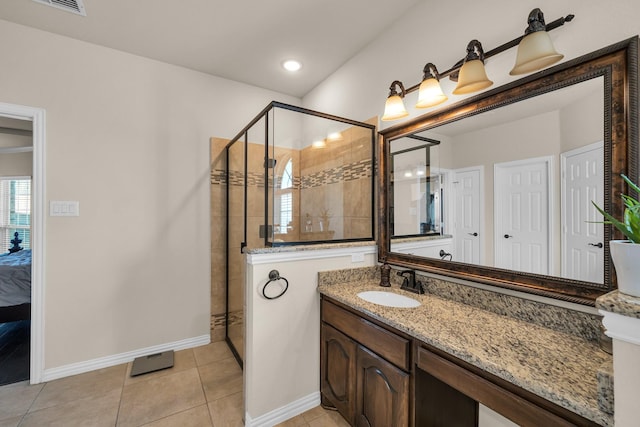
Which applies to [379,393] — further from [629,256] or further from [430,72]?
[430,72]

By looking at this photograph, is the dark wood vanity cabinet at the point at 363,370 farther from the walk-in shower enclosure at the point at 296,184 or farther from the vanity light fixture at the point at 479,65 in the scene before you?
the vanity light fixture at the point at 479,65

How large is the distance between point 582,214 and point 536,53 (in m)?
0.66

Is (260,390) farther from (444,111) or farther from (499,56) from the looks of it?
(499,56)

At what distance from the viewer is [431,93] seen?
151cm

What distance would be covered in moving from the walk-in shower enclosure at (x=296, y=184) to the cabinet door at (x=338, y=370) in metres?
0.65

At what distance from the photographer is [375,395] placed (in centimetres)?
136

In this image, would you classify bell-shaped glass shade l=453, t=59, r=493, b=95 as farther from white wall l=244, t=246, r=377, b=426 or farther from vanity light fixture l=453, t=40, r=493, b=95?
white wall l=244, t=246, r=377, b=426

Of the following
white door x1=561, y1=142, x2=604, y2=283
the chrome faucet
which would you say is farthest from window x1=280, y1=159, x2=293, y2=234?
white door x1=561, y1=142, x2=604, y2=283

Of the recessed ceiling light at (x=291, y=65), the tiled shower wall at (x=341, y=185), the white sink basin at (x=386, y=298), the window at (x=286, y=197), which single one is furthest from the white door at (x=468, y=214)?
the recessed ceiling light at (x=291, y=65)

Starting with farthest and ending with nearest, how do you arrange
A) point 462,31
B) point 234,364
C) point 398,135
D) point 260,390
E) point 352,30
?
point 234,364
point 352,30
point 398,135
point 260,390
point 462,31

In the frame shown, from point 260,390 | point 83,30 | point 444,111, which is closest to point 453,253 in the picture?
point 444,111

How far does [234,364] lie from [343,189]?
5.85ft

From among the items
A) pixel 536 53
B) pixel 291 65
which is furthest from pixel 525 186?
pixel 291 65

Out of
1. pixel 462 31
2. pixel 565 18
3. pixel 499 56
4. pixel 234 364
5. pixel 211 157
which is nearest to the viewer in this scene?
pixel 565 18
